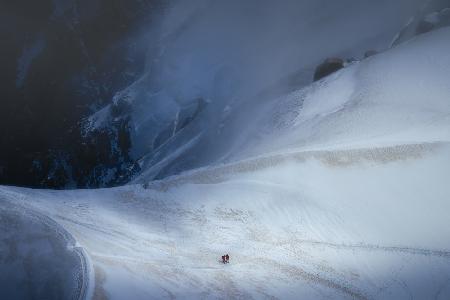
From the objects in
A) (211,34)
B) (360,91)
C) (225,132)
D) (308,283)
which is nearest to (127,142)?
(211,34)

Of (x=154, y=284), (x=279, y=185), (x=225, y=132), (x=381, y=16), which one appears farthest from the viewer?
(x=381, y=16)

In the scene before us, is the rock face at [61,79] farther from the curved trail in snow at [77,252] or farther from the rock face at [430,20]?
the curved trail in snow at [77,252]

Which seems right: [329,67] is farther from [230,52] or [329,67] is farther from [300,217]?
[230,52]

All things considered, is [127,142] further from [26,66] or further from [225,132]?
[26,66]

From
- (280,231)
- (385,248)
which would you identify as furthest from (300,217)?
(385,248)

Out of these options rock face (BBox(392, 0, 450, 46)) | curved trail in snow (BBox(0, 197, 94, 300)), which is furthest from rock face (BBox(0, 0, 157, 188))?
curved trail in snow (BBox(0, 197, 94, 300))

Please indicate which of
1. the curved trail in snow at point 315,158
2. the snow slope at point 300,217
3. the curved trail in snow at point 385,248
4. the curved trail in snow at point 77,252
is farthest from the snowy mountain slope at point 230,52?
the curved trail in snow at point 77,252
